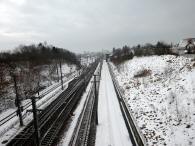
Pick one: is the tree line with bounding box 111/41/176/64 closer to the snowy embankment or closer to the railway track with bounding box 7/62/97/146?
the snowy embankment

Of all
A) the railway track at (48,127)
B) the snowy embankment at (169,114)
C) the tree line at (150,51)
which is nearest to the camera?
the snowy embankment at (169,114)

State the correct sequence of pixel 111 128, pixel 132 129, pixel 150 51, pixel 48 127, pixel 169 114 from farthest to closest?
pixel 150 51 < pixel 48 127 < pixel 111 128 < pixel 132 129 < pixel 169 114

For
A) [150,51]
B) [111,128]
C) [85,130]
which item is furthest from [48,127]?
[150,51]

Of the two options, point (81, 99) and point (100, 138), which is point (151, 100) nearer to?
point (100, 138)

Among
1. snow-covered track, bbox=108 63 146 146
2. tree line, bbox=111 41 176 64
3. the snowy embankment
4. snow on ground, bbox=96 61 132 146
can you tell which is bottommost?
snow on ground, bbox=96 61 132 146

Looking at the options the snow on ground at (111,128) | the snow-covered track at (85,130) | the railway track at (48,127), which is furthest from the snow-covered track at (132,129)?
the railway track at (48,127)

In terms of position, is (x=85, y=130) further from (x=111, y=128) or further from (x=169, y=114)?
(x=169, y=114)

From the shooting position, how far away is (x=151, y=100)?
23.2m

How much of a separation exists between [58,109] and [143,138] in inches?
571

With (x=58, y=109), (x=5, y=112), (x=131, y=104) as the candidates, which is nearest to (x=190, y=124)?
(x=131, y=104)

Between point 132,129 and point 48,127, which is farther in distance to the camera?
point 48,127

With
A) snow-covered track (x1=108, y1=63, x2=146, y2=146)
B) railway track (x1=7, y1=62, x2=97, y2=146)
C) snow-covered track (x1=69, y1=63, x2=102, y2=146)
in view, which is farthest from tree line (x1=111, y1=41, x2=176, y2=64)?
railway track (x1=7, y1=62, x2=97, y2=146)

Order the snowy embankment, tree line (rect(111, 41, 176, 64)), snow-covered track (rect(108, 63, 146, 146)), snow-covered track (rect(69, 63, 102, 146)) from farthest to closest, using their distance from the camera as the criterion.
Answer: tree line (rect(111, 41, 176, 64)), snow-covered track (rect(69, 63, 102, 146)), snow-covered track (rect(108, 63, 146, 146)), the snowy embankment

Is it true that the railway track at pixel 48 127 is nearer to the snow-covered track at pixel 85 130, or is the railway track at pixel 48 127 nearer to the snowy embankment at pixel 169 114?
the snow-covered track at pixel 85 130
